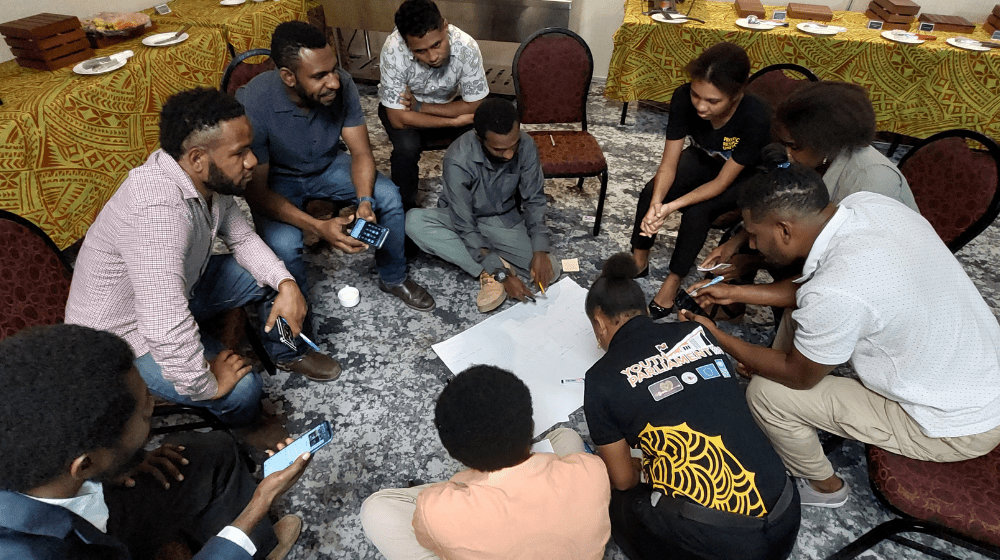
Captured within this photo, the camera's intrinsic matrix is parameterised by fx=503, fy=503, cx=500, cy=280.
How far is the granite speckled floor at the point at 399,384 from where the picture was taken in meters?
1.56

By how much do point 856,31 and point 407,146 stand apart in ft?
10.1

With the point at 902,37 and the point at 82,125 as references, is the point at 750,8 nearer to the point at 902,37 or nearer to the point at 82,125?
the point at 902,37

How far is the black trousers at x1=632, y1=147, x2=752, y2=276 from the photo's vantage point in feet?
7.07

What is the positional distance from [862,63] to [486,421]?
12.0 feet

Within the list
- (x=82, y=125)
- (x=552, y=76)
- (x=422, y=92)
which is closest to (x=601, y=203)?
(x=552, y=76)

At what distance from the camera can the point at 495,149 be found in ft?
6.79

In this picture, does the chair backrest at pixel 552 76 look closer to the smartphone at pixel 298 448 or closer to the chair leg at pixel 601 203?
the chair leg at pixel 601 203

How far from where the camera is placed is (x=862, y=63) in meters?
3.22

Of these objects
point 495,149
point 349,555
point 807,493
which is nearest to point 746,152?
point 495,149

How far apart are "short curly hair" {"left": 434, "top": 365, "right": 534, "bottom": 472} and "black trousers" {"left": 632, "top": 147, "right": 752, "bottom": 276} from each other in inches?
56.6

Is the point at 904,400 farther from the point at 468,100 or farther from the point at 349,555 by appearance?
the point at 468,100

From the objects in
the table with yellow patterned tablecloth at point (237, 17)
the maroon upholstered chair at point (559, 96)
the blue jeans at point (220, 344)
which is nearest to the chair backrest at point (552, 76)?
the maroon upholstered chair at point (559, 96)

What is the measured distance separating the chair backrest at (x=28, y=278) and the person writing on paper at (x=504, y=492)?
1154 millimetres

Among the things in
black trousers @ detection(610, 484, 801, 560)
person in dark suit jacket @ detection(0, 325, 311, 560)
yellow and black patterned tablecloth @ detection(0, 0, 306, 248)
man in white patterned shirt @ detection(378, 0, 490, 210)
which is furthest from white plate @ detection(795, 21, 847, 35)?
person in dark suit jacket @ detection(0, 325, 311, 560)
